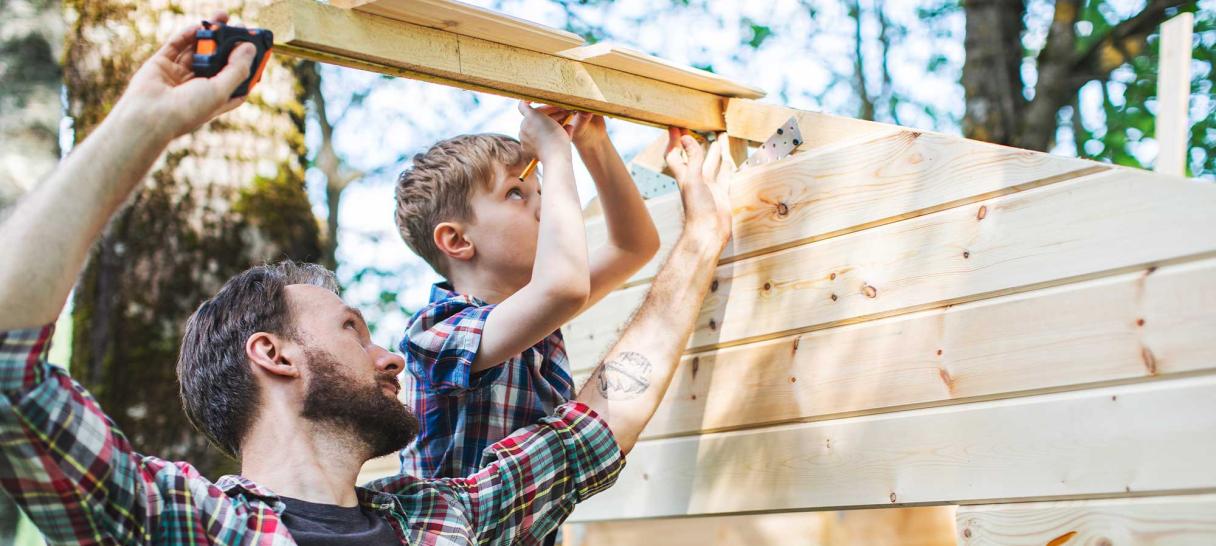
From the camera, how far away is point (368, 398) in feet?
6.77

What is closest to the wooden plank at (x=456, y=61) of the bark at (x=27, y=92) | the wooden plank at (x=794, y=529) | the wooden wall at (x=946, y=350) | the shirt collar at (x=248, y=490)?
the wooden wall at (x=946, y=350)

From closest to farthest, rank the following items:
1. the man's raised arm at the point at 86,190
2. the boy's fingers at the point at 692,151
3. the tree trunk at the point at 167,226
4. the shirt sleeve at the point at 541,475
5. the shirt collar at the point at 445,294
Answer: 1. the man's raised arm at the point at 86,190
2. the shirt sleeve at the point at 541,475
3. the shirt collar at the point at 445,294
4. the boy's fingers at the point at 692,151
5. the tree trunk at the point at 167,226

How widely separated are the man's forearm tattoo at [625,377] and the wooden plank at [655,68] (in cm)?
65

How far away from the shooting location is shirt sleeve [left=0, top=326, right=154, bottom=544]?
1356 millimetres

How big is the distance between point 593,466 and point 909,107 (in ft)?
46.5

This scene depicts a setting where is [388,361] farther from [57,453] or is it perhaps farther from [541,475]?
[57,453]

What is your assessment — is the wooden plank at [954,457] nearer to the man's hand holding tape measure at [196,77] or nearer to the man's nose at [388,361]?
the man's nose at [388,361]

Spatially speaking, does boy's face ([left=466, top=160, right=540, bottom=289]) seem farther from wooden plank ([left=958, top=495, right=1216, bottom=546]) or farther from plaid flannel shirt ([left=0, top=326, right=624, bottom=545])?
wooden plank ([left=958, top=495, right=1216, bottom=546])

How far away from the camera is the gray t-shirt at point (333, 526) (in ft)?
6.20

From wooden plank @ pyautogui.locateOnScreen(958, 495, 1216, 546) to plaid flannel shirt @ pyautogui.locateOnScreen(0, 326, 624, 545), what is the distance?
76 cm

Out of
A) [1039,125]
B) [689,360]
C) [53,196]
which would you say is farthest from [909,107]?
[53,196]

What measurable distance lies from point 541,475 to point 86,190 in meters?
1.15

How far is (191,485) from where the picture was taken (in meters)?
1.78

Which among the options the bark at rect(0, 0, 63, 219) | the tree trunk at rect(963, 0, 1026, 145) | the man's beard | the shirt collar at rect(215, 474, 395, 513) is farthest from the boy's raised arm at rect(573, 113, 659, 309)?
the tree trunk at rect(963, 0, 1026, 145)
